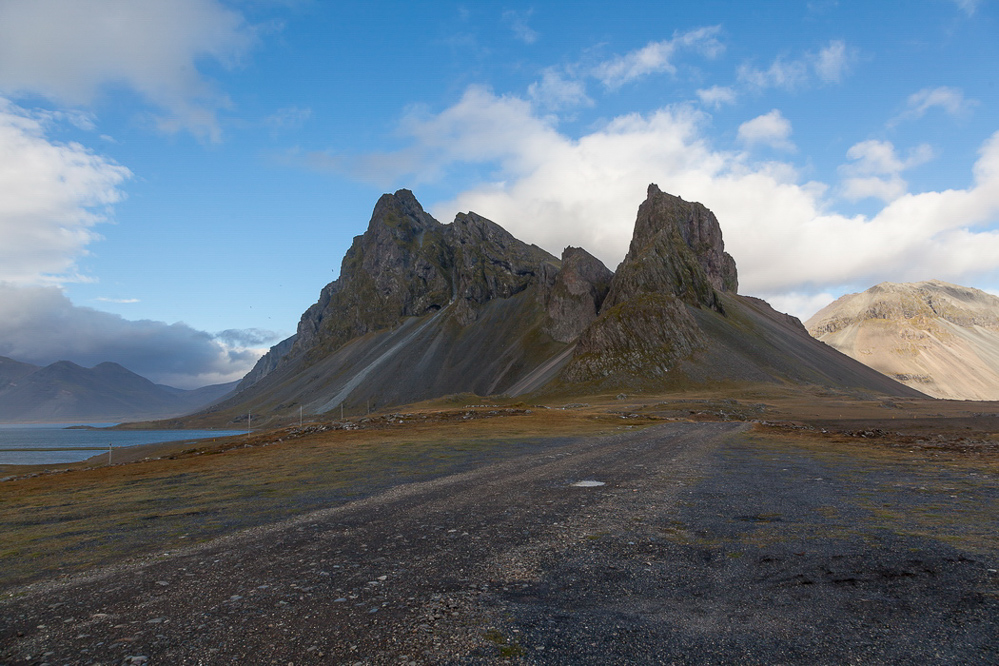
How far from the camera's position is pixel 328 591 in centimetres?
915

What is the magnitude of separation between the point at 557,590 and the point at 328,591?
4.00m

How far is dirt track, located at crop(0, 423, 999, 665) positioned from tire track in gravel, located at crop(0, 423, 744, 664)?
0.05 m

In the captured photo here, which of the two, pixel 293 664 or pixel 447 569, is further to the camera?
pixel 447 569

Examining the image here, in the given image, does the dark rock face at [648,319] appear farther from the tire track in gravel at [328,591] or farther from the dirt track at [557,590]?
the tire track in gravel at [328,591]

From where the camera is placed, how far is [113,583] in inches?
393

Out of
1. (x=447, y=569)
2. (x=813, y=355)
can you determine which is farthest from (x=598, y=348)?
(x=447, y=569)

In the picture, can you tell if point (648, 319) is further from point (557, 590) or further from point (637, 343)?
point (557, 590)

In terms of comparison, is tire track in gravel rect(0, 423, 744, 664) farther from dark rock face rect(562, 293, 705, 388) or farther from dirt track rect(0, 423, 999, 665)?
dark rock face rect(562, 293, 705, 388)

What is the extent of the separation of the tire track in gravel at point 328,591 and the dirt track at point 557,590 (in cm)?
5

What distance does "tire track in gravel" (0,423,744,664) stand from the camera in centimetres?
708

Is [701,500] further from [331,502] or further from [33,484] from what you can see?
[33,484]

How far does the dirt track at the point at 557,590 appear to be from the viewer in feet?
23.0

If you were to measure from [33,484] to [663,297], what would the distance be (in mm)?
140990

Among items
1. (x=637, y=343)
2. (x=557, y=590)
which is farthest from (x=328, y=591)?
(x=637, y=343)
